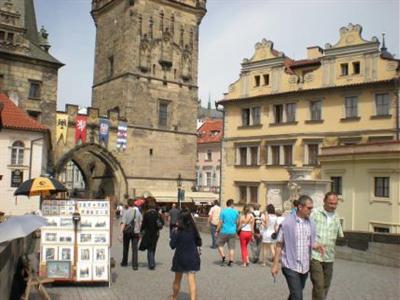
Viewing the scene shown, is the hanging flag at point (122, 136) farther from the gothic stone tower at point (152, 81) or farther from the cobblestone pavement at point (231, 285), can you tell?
the cobblestone pavement at point (231, 285)

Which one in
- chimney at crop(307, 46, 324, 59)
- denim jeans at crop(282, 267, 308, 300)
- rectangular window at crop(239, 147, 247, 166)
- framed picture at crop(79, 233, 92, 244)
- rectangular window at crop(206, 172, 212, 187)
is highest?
chimney at crop(307, 46, 324, 59)

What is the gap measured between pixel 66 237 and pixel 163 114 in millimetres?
38741

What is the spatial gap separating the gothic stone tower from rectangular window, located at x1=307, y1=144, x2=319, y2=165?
1681 centimetres

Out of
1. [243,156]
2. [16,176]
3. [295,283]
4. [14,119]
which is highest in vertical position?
[14,119]

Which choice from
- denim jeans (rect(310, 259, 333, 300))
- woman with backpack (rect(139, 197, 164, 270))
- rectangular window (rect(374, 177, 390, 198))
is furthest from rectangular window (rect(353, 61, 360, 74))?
denim jeans (rect(310, 259, 333, 300))

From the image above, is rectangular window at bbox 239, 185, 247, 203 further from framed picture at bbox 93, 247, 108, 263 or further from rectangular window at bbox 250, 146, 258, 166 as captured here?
framed picture at bbox 93, 247, 108, 263

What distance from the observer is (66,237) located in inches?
405

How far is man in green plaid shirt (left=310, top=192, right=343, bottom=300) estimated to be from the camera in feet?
Answer: 23.0

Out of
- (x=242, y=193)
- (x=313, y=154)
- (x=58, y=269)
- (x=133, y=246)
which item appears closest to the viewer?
(x=58, y=269)

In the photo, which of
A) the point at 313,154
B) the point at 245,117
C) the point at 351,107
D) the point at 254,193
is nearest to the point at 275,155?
the point at 313,154

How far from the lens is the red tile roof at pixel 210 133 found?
221 feet

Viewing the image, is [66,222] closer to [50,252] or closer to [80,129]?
[50,252]

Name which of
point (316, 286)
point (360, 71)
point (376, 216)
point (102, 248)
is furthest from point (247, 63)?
point (316, 286)

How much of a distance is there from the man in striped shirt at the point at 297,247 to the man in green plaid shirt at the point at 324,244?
24 cm
